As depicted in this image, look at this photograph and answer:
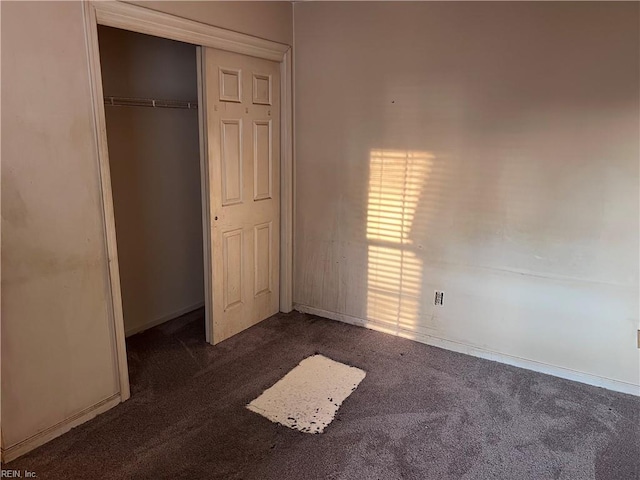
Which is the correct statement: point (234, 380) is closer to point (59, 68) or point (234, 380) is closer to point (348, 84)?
point (59, 68)

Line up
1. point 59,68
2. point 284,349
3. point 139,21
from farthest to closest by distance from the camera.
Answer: point 284,349 → point 139,21 → point 59,68

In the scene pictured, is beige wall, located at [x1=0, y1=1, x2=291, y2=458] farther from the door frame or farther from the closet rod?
the closet rod

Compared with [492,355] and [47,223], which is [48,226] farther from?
[492,355]

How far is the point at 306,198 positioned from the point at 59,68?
1.96 meters

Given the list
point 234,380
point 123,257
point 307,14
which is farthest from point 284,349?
point 307,14

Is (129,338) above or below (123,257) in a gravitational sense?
below

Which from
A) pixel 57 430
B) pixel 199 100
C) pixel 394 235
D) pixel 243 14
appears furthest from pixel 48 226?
pixel 394 235

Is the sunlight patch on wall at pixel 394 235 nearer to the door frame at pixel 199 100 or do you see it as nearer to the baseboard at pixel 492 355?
the baseboard at pixel 492 355

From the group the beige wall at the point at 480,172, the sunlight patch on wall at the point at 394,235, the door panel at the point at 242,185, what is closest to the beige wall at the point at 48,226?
the door panel at the point at 242,185

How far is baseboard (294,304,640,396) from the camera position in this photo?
2.75 m

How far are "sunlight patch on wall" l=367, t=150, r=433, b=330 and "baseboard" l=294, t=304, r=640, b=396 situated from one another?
0.09 meters

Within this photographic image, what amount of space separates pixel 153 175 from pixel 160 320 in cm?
114

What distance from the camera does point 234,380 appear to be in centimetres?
279

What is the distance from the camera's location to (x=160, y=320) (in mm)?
3588
